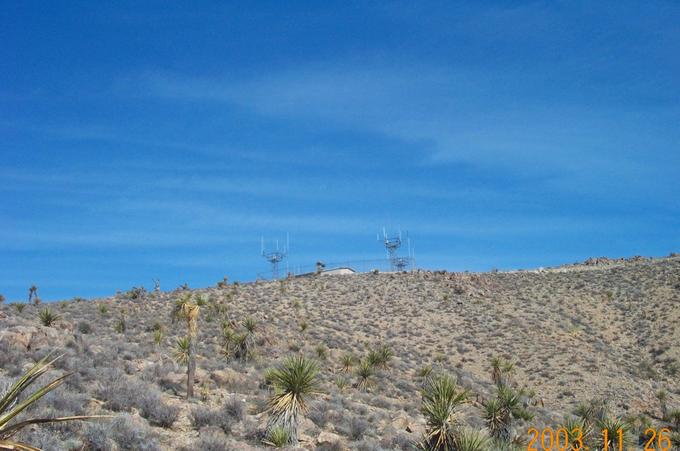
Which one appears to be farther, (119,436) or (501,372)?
(501,372)

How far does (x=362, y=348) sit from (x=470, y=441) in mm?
28188

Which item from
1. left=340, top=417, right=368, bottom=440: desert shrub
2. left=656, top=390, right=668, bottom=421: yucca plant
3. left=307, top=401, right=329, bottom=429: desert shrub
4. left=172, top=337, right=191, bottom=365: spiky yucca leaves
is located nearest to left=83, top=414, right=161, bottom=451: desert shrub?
left=307, top=401, right=329, bottom=429: desert shrub

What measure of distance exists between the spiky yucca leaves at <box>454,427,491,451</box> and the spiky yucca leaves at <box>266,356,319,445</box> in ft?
14.9

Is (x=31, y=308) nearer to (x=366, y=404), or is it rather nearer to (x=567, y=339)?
(x=366, y=404)

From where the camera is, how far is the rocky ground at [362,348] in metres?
18.4

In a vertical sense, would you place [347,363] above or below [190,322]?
below

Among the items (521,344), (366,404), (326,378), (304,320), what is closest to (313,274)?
(304,320)

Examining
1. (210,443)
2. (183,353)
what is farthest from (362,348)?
(210,443)

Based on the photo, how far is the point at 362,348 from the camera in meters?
43.0

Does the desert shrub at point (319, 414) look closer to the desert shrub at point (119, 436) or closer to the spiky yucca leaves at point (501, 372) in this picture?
the desert shrub at point (119, 436)

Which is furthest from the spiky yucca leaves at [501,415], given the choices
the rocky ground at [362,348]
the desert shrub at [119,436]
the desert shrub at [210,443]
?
the desert shrub at [119,436]

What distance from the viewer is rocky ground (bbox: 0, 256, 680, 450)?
60.3ft

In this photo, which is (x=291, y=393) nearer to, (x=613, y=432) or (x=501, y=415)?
(x=501, y=415)

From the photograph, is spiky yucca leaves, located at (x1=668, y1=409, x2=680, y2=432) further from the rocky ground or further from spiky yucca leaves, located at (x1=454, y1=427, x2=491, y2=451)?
spiky yucca leaves, located at (x1=454, y1=427, x2=491, y2=451)
